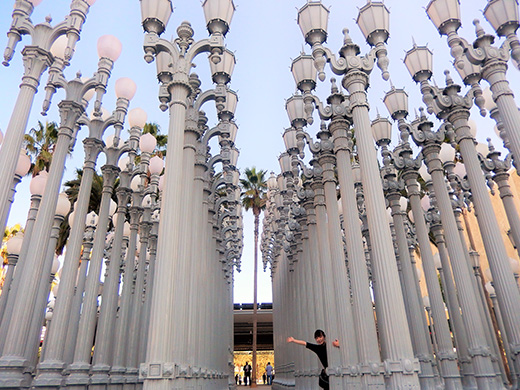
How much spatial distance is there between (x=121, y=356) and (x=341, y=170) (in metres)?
10.6

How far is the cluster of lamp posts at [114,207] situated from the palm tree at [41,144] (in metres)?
13.5

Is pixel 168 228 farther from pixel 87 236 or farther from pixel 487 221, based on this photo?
pixel 87 236

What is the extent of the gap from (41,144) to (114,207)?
1524 centimetres

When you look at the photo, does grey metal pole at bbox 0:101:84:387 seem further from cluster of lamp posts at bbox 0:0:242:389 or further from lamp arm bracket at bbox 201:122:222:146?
lamp arm bracket at bbox 201:122:222:146

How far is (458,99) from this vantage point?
39.2ft

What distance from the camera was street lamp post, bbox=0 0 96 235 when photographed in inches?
339

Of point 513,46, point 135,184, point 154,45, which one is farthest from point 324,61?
point 135,184

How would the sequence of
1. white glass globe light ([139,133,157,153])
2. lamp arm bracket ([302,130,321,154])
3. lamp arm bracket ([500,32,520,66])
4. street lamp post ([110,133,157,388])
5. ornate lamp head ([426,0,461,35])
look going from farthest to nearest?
1. street lamp post ([110,133,157,388])
2. white glass globe light ([139,133,157,153])
3. lamp arm bracket ([302,130,321,154])
4. ornate lamp head ([426,0,461,35])
5. lamp arm bracket ([500,32,520,66])

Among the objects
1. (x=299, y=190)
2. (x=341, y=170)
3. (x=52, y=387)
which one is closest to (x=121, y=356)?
(x=52, y=387)

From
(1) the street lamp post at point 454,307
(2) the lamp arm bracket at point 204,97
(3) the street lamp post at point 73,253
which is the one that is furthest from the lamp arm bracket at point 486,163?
(3) the street lamp post at point 73,253

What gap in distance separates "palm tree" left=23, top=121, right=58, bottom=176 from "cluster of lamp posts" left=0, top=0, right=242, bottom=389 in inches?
533

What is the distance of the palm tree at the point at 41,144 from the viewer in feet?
89.5

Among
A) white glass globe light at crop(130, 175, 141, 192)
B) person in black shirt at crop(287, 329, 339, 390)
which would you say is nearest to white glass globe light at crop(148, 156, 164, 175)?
white glass globe light at crop(130, 175, 141, 192)

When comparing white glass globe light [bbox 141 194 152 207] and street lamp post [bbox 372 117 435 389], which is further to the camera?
white glass globe light [bbox 141 194 152 207]
